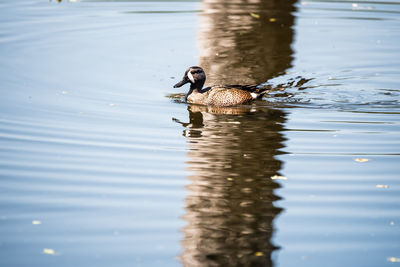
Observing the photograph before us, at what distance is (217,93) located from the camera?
40.1 ft

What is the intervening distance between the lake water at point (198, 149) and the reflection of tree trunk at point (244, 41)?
3.0 inches

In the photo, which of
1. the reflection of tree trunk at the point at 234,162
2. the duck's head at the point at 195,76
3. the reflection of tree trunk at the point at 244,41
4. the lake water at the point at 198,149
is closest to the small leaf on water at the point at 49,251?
the lake water at the point at 198,149

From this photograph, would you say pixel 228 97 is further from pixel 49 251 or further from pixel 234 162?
pixel 49 251

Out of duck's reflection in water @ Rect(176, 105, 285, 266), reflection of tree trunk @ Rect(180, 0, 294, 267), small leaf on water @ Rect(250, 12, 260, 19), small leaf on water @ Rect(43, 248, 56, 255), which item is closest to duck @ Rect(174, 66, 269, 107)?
reflection of tree trunk @ Rect(180, 0, 294, 267)

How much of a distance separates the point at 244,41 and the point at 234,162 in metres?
8.94

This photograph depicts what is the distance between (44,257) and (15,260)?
0.84ft

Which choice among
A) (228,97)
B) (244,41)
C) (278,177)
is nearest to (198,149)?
(278,177)

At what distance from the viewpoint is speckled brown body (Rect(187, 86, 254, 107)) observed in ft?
39.8

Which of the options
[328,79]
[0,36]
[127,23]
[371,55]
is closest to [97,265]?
[328,79]

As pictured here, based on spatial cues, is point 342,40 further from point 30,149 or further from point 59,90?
point 30,149

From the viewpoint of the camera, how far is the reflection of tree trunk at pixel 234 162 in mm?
6388

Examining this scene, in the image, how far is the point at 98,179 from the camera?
8.17 metres

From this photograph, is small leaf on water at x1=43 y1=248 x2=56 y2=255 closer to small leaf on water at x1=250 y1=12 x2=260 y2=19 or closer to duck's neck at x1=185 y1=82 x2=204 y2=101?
duck's neck at x1=185 y1=82 x2=204 y2=101

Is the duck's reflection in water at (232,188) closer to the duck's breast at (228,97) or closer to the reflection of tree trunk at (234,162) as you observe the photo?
the reflection of tree trunk at (234,162)
